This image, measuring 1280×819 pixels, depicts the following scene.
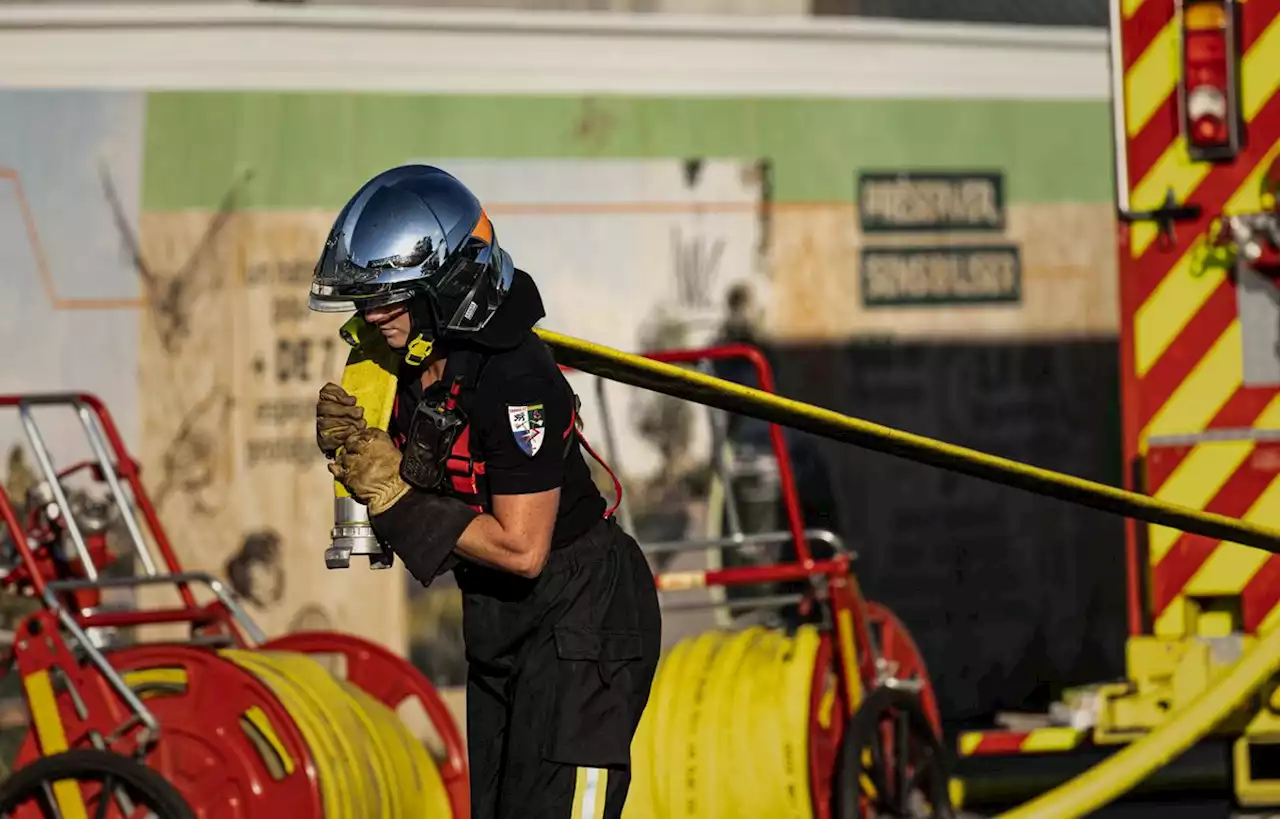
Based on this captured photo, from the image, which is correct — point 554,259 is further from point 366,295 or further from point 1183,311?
point 366,295

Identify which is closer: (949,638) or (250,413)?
(250,413)

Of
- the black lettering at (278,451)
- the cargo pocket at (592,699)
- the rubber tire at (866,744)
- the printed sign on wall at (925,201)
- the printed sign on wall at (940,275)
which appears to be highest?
the printed sign on wall at (925,201)

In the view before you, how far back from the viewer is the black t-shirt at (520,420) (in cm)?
422

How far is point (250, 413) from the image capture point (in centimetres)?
843

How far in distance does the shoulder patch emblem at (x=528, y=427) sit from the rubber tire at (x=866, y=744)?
2.59m

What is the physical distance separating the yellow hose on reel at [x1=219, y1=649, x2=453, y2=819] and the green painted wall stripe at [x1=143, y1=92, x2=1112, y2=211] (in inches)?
113

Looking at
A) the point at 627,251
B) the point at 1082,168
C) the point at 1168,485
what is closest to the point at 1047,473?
the point at 1168,485

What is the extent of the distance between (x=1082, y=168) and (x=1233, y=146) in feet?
10.3

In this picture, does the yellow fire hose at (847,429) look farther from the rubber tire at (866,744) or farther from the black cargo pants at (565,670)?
the rubber tire at (866,744)

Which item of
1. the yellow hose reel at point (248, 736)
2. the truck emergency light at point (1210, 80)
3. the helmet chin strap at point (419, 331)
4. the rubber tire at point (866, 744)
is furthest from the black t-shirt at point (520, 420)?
the truck emergency light at point (1210, 80)

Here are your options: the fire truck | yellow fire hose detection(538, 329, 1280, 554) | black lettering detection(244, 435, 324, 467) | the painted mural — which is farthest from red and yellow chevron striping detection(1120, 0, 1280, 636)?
black lettering detection(244, 435, 324, 467)

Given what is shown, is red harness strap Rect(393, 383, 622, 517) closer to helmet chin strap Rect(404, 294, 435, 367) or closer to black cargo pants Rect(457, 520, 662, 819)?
helmet chin strap Rect(404, 294, 435, 367)

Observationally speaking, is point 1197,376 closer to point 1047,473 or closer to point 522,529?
point 1047,473

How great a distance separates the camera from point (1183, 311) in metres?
6.31
